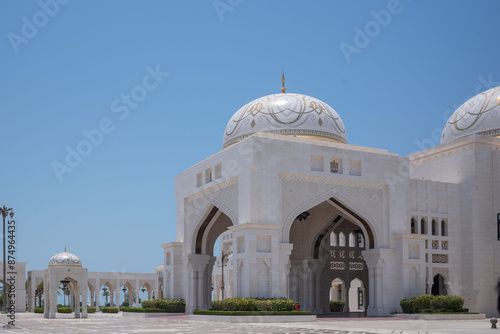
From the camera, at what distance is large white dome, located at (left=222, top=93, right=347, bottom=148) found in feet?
92.0

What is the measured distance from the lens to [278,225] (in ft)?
78.1

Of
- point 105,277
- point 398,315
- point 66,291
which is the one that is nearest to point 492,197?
point 398,315

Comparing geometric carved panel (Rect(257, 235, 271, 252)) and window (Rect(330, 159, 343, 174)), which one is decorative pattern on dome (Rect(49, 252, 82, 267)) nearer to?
geometric carved panel (Rect(257, 235, 271, 252))

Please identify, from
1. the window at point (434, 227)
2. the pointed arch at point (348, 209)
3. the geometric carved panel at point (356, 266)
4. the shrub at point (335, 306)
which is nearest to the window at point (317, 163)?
the pointed arch at point (348, 209)

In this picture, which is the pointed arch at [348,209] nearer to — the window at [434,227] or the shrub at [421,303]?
the shrub at [421,303]

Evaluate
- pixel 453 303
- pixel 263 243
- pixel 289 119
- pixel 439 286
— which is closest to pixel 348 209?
pixel 263 243

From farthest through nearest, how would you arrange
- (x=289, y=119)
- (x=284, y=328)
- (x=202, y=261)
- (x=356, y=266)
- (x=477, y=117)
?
(x=356, y=266) → (x=477, y=117) → (x=202, y=261) → (x=289, y=119) → (x=284, y=328)

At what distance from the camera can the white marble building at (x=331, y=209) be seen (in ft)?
79.2

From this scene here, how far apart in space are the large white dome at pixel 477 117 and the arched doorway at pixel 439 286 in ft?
23.4

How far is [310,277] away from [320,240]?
195cm

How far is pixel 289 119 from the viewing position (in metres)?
28.1

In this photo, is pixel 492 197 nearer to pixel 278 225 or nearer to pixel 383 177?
pixel 383 177

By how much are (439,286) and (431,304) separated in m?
4.80

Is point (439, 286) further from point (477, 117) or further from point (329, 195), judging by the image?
point (477, 117)
